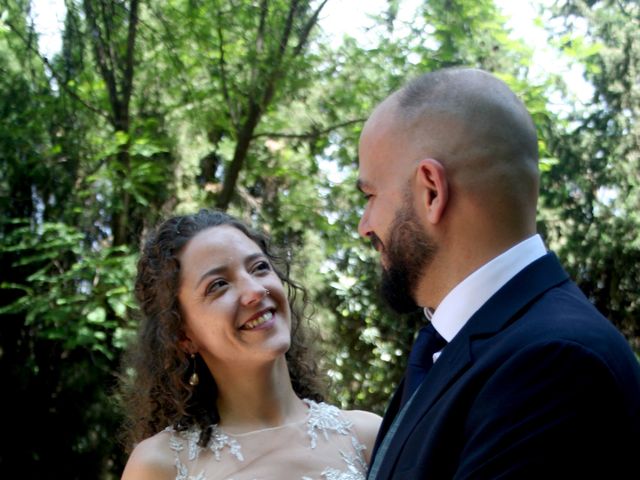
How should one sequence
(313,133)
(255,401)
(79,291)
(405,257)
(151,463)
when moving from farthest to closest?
(313,133)
(79,291)
(255,401)
(151,463)
(405,257)

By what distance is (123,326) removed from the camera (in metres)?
7.54

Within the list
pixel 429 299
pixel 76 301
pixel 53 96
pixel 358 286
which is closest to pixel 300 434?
pixel 429 299

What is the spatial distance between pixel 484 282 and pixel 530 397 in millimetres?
341

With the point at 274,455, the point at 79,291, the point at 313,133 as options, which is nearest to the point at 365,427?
the point at 274,455

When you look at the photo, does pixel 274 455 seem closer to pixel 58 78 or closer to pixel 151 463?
pixel 151 463

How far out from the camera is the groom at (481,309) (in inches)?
50.1

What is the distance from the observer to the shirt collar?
1581mm

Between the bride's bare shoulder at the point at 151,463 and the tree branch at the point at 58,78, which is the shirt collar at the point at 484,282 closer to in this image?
the bride's bare shoulder at the point at 151,463

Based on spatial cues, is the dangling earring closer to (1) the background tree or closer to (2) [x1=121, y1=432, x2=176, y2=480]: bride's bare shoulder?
(2) [x1=121, y1=432, x2=176, y2=480]: bride's bare shoulder

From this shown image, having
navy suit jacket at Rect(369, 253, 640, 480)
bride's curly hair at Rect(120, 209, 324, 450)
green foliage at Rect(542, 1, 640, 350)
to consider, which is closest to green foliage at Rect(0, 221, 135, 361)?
bride's curly hair at Rect(120, 209, 324, 450)

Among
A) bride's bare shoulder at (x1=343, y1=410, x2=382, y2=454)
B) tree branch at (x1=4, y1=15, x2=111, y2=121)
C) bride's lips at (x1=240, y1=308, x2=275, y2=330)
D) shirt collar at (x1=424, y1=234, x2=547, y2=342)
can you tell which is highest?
tree branch at (x1=4, y1=15, x2=111, y2=121)

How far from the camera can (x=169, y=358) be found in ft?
9.11

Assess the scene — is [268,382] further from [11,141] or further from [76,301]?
[11,141]

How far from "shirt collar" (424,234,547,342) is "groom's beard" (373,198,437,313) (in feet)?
0.25
